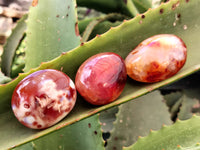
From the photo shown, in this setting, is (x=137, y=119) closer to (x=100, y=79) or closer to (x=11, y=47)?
(x=100, y=79)

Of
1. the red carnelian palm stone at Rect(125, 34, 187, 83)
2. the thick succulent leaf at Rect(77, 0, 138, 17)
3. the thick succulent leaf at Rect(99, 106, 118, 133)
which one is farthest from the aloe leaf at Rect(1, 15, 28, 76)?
the red carnelian palm stone at Rect(125, 34, 187, 83)

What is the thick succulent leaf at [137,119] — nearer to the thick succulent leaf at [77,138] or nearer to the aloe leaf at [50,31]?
the thick succulent leaf at [77,138]

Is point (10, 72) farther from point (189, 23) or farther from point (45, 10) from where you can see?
point (189, 23)

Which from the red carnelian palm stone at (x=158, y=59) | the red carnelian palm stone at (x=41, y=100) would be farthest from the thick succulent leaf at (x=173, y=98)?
the red carnelian palm stone at (x=41, y=100)

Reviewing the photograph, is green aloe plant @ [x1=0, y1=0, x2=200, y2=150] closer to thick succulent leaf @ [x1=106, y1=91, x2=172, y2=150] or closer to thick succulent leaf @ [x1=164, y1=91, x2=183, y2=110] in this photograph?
thick succulent leaf @ [x1=106, y1=91, x2=172, y2=150]

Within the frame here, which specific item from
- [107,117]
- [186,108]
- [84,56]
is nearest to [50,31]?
[84,56]
